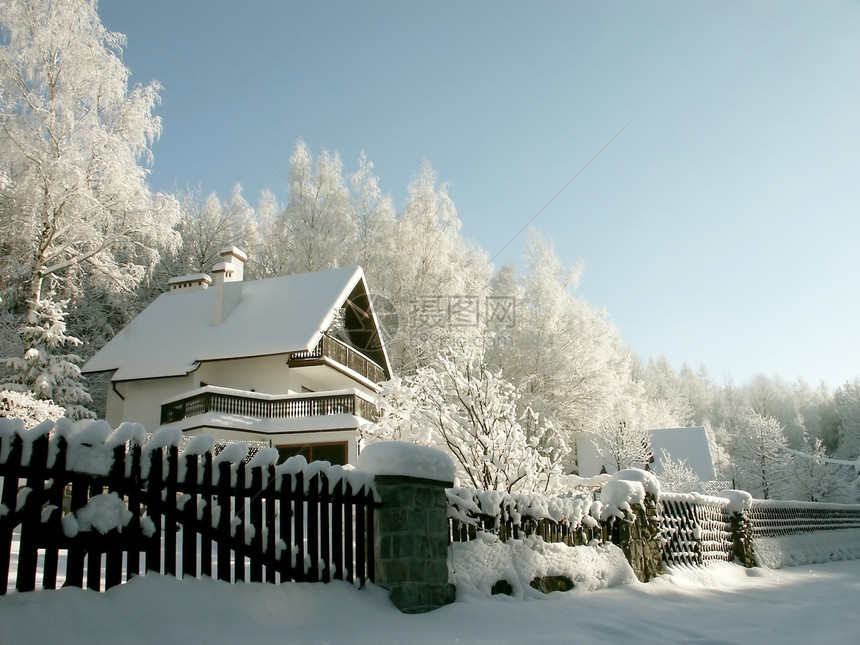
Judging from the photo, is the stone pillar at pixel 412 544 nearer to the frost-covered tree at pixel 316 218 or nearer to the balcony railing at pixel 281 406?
the balcony railing at pixel 281 406

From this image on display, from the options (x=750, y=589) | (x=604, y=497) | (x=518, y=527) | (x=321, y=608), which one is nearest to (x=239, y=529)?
(x=321, y=608)

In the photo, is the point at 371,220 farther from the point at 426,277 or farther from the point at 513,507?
the point at 513,507

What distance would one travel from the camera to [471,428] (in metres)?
10.6

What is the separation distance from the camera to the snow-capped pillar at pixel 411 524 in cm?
536

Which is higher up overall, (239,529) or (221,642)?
(239,529)

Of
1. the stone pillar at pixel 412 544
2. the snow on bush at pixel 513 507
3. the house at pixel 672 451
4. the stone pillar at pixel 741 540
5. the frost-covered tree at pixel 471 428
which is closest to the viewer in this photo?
the stone pillar at pixel 412 544

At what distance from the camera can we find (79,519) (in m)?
3.57

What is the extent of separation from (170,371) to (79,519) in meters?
19.1

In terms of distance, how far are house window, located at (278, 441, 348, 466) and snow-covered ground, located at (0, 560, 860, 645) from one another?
13.0 metres

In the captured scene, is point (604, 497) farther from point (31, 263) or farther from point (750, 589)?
point (31, 263)

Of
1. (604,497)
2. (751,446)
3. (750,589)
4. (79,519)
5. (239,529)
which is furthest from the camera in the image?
(751,446)

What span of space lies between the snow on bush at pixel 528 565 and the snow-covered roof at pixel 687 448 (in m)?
25.6

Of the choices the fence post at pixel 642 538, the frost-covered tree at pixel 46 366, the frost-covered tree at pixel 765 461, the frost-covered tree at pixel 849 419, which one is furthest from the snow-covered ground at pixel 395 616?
the frost-covered tree at pixel 849 419

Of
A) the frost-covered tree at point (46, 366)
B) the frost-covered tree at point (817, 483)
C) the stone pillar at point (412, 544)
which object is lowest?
the frost-covered tree at point (817, 483)
